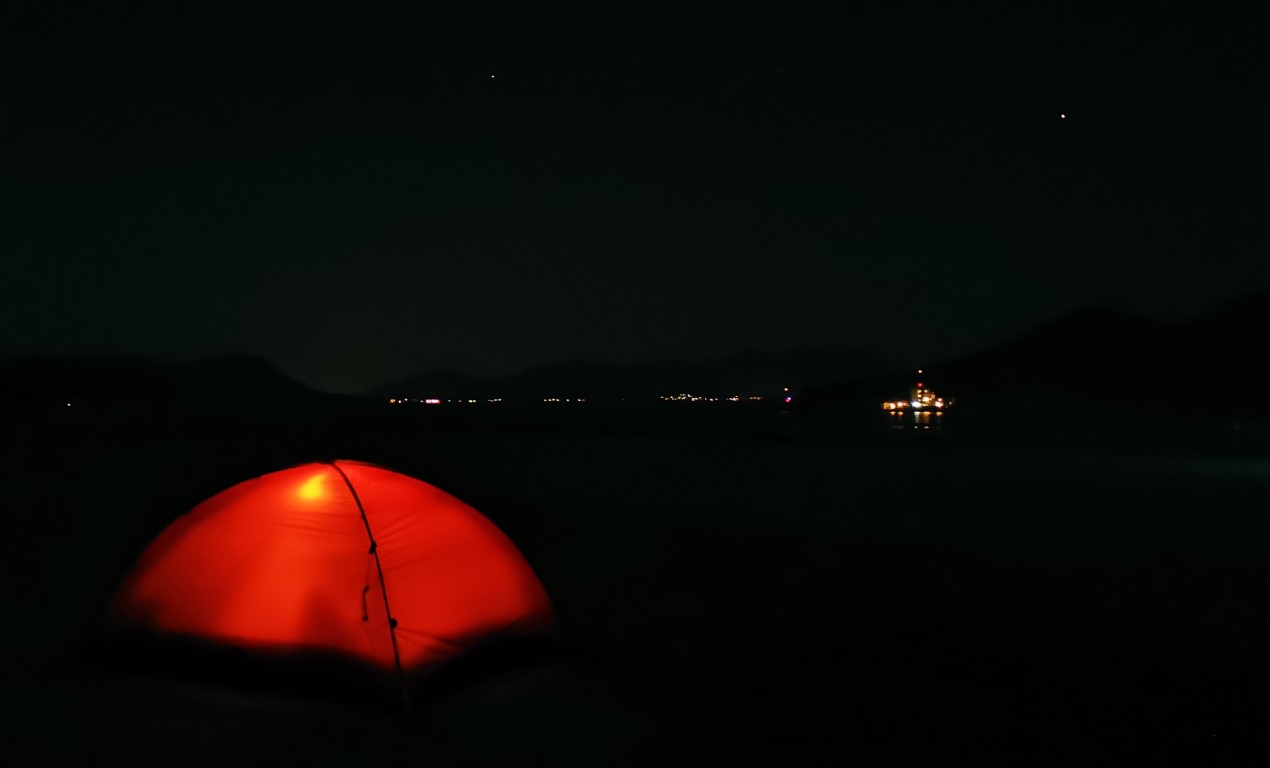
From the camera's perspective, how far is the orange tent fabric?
6023 millimetres

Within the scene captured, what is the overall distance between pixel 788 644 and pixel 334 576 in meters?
3.60

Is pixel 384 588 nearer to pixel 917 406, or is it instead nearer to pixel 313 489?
pixel 313 489

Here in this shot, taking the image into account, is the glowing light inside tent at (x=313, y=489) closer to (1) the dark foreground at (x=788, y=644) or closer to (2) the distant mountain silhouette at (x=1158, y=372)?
(1) the dark foreground at (x=788, y=644)

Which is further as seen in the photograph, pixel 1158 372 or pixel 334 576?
pixel 1158 372

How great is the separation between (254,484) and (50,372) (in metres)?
161

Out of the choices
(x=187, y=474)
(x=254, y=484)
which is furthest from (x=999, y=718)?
(x=187, y=474)

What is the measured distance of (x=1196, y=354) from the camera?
162 metres

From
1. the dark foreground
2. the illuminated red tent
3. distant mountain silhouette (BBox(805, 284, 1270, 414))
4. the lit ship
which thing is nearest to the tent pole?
the illuminated red tent

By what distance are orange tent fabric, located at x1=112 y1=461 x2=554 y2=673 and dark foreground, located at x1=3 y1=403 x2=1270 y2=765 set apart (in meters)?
0.33

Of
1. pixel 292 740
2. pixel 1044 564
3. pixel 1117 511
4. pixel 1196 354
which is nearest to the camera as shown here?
pixel 292 740

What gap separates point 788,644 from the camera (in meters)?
7.47

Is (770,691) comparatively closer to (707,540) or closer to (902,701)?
(902,701)

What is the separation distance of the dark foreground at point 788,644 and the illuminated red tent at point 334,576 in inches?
13.0

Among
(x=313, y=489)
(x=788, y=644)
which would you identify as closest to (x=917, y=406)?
(x=788, y=644)
